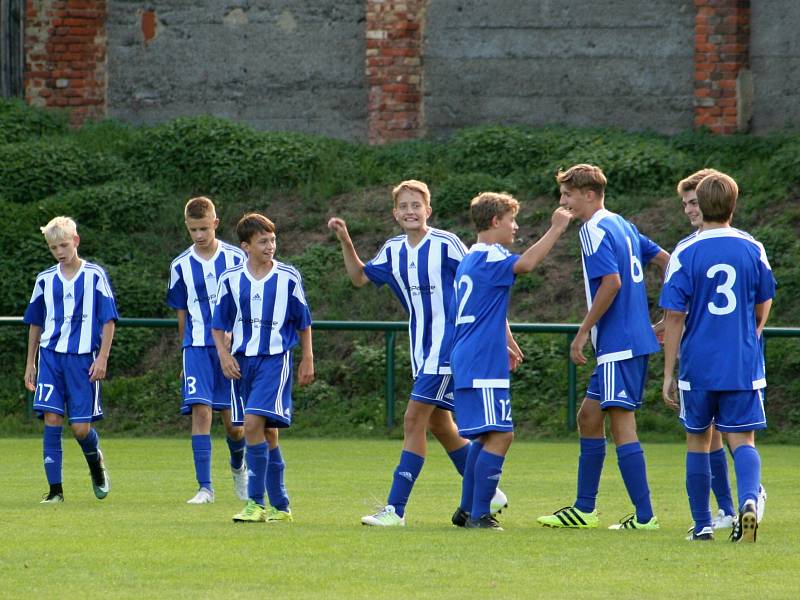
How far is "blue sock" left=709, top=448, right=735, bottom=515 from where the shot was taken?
30.2 ft

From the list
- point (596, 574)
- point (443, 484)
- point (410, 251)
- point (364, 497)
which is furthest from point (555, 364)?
point (596, 574)

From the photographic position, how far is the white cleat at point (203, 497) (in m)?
11.2

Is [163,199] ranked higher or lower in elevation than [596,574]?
higher

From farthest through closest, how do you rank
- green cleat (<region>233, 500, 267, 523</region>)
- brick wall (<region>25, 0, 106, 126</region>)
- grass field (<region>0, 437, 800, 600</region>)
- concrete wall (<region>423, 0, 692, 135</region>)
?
1. brick wall (<region>25, 0, 106, 126</region>)
2. concrete wall (<region>423, 0, 692, 135</region>)
3. green cleat (<region>233, 500, 267, 523</region>)
4. grass field (<region>0, 437, 800, 600</region>)

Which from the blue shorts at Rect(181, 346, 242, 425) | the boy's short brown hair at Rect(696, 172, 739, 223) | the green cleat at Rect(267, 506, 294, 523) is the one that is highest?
the boy's short brown hair at Rect(696, 172, 739, 223)

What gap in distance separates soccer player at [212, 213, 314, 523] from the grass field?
0.44m

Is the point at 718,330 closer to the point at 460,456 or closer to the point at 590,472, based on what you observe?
the point at 590,472

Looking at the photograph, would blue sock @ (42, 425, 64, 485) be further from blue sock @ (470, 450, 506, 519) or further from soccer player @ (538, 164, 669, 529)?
soccer player @ (538, 164, 669, 529)

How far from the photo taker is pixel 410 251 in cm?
977

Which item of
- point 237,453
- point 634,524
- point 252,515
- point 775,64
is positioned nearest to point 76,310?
point 237,453

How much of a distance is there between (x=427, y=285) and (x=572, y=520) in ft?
5.30

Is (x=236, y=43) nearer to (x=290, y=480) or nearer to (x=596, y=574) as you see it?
(x=290, y=480)

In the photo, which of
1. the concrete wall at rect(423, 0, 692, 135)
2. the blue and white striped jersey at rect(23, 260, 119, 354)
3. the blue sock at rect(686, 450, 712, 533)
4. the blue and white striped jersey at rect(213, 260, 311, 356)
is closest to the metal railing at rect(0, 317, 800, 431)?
the concrete wall at rect(423, 0, 692, 135)

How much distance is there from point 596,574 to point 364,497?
433cm
